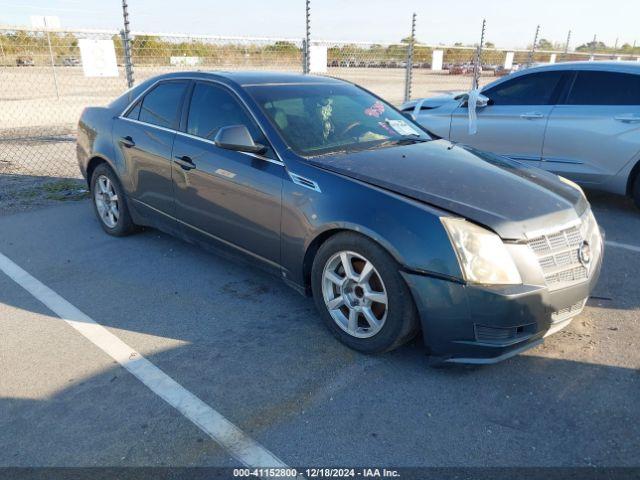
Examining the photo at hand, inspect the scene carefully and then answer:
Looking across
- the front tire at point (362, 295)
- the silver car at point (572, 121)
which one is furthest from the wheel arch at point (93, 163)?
the silver car at point (572, 121)

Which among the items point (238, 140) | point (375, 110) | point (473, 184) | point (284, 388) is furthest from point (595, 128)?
point (284, 388)

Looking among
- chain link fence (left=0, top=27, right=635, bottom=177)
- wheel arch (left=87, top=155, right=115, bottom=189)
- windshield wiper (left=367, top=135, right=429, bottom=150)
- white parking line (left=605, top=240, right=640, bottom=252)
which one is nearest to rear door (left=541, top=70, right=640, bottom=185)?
white parking line (left=605, top=240, right=640, bottom=252)

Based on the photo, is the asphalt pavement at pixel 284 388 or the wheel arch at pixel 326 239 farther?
the wheel arch at pixel 326 239

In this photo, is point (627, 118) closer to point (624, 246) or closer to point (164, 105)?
point (624, 246)

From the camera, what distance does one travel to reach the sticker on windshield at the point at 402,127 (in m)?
4.29

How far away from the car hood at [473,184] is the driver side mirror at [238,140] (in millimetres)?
422

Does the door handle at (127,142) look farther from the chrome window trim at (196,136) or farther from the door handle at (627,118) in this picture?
the door handle at (627,118)

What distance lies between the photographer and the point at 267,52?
12344 millimetres

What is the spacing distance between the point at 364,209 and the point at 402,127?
159 centimetres

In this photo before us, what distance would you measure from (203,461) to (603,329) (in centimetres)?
273

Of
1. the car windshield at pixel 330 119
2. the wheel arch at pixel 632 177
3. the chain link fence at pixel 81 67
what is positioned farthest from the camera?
the chain link fence at pixel 81 67

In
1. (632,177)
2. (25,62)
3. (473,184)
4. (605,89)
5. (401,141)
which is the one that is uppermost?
(25,62)

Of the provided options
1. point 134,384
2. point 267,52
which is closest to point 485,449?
point 134,384

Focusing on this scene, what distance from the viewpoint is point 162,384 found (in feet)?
9.75
